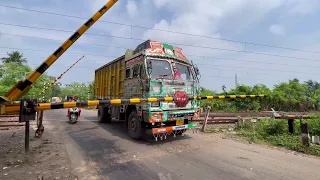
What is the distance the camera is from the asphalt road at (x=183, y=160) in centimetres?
429

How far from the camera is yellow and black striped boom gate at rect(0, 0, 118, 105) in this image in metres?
4.35

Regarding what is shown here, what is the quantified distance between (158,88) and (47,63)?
3338mm

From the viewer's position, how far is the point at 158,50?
749 centimetres

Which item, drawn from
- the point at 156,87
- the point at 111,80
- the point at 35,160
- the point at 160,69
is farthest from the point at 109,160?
the point at 111,80

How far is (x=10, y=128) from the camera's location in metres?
9.39

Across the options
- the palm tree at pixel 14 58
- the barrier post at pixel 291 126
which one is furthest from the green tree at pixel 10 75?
the barrier post at pixel 291 126

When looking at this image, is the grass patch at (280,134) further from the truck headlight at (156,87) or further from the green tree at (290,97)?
the green tree at (290,97)

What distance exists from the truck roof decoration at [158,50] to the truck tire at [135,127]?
85.2 inches

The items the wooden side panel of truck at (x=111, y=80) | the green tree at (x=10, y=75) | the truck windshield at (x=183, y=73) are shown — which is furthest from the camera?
the green tree at (x=10, y=75)

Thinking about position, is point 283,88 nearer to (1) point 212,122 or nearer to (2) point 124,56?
(1) point 212,122

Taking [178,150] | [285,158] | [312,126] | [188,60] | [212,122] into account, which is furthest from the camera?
[212,122]

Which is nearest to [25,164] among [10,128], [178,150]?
[178,150]

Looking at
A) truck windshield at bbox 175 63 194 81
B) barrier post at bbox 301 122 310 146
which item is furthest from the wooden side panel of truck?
barrier post at bbox 301 122 310 146

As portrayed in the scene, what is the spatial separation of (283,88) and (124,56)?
75.8 feet
